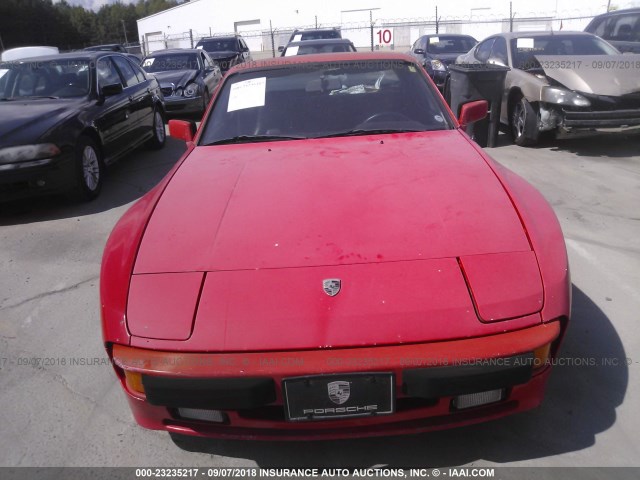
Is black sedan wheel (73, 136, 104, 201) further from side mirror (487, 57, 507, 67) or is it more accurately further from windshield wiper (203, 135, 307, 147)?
side mirror (487, 57, 507, 67)

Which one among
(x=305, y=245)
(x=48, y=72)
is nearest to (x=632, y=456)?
(x=305, y=245)

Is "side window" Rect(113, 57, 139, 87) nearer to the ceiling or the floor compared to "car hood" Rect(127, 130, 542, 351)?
nearer to the ceiling

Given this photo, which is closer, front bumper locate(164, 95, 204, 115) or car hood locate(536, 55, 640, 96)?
car hood locate(536, 55, 640, 96)

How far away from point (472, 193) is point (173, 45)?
4003 centimetres

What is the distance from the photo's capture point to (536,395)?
6.36ft

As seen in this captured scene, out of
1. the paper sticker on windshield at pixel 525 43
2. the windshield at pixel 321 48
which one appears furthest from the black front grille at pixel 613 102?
the windshield at pixel 321 48

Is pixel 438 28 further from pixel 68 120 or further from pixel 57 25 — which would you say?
pixel 57 25

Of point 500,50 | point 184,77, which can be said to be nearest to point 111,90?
point 184,77

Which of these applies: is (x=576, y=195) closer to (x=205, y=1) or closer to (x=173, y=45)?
(x=173, y=45)

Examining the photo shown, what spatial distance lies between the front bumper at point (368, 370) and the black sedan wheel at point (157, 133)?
250 inches

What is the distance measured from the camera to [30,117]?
5195 millimetres

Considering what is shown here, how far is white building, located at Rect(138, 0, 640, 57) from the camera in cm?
3198

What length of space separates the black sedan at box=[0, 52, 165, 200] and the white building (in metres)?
25.2

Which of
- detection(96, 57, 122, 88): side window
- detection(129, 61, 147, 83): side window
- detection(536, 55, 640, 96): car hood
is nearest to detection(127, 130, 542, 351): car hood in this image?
detection(96, 57, 122, 88): side window
